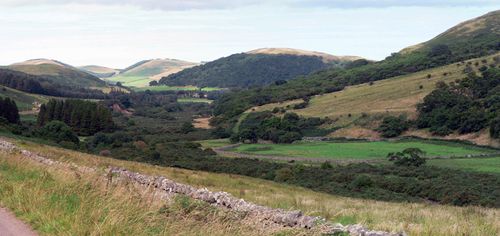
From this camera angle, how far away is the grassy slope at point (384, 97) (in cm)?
14534

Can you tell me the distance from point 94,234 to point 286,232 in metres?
3.74

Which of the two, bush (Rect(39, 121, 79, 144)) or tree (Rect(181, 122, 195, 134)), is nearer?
bush (Rect(39, 121, 79, 144))

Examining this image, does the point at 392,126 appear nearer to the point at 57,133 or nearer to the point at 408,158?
the point at 408,158

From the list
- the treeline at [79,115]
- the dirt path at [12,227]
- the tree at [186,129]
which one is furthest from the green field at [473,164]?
the treeline at [79,115]

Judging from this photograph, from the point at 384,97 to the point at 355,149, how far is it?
51.9 meters

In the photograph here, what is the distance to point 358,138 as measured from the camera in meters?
132

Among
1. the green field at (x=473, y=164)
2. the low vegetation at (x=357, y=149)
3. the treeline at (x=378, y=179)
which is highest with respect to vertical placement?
the treeline at (x=378, y=179)

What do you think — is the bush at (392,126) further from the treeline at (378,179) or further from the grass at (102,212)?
the grass at (102,212)

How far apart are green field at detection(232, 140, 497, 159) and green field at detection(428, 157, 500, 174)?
7910 millimetres

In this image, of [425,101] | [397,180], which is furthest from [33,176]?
[425,101]

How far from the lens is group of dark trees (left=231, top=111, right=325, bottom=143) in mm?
132625

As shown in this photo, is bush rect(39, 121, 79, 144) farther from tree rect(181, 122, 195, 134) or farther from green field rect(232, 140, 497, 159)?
tree rect(181, 122, 195, 134)

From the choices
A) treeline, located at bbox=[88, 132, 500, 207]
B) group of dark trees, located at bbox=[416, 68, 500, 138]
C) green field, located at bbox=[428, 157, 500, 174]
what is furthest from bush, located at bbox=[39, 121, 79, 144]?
group of dark trees, located at bbox=[416, 68, 500, 138]

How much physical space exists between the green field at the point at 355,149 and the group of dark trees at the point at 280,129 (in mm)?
5905
